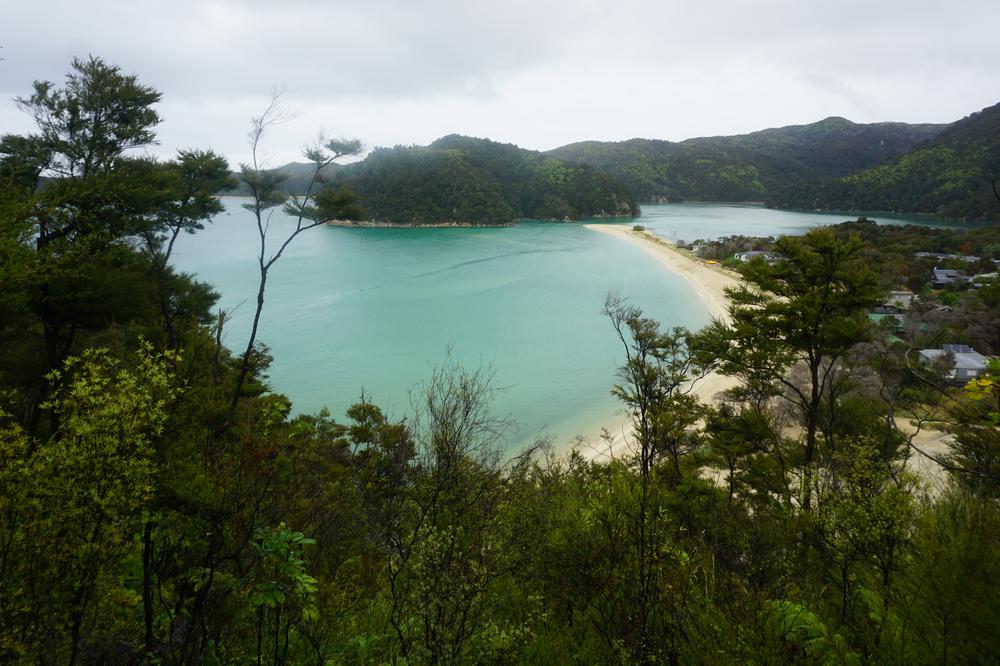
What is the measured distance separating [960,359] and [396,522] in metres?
22.2

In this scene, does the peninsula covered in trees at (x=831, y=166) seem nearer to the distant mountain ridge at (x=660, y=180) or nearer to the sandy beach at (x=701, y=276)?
the distant mountain ridge at (x=660, y=180)

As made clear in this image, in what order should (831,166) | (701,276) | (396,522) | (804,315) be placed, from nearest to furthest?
(396,522), (804,315), (701,276), (831,166)

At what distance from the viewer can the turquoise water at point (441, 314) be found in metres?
17.6

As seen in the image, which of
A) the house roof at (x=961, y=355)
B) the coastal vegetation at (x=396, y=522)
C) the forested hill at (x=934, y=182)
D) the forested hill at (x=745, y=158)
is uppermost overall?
the forested hill at (x=745, y=158)

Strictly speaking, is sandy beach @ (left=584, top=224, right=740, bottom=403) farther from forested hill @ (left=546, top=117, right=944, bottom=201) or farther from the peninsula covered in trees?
forested hill @ (left=546, top=117, right=944, bottom=201)

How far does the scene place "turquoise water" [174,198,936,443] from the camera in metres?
17.6

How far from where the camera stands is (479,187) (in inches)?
3088

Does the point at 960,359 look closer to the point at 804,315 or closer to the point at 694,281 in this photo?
the point at 804,315

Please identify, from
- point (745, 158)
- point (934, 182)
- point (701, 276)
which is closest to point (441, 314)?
point (701, 276)

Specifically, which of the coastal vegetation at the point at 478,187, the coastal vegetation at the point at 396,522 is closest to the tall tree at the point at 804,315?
the coastal vegetation at the point at 396,522

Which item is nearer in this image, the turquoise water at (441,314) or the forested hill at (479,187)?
the turquoise water at (441,314)

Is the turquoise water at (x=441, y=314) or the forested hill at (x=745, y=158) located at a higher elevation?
the forested hill at (x=745, y=158)

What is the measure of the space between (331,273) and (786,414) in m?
34.8

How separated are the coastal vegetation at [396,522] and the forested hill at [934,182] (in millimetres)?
98158
